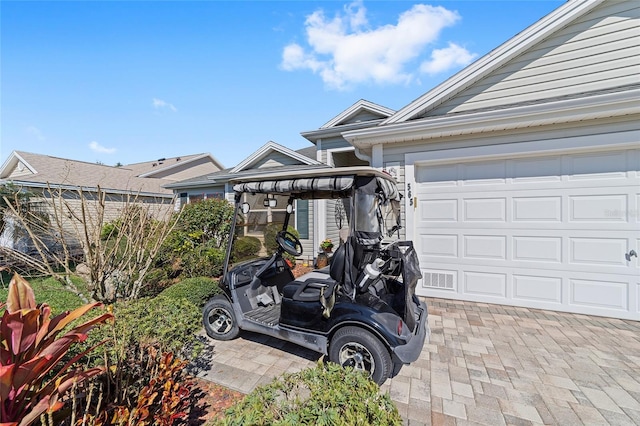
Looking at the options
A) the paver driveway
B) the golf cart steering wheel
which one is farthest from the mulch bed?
the golf cart steering wheel

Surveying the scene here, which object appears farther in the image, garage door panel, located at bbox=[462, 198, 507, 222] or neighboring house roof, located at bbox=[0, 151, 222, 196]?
neighboring house roof, located at bbox=[0, 151, 222, 196]

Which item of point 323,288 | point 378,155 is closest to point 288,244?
point 323,288

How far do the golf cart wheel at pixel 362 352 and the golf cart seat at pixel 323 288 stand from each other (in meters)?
0.27

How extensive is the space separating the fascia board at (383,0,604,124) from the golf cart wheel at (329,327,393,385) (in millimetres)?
3772

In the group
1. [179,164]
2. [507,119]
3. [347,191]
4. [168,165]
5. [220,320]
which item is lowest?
[220,320]

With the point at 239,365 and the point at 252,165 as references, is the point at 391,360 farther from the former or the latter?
the point at 252,165

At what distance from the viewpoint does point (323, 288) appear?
261 centimetres

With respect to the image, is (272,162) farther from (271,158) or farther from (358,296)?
(358,296)

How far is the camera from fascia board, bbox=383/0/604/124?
3957mm

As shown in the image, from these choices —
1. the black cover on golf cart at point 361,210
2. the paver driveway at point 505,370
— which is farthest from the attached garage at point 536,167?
the black cover on golf cart at point 361,210

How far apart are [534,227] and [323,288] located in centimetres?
369

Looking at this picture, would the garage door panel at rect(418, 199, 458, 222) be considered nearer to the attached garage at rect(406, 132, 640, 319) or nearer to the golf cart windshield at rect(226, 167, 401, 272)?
the attached garage at rect(406, 132, 640, 319)

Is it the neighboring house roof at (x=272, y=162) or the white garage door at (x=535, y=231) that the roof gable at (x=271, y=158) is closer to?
the neighboring house roof at (x=272, y=162)

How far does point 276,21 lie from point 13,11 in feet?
15.3
